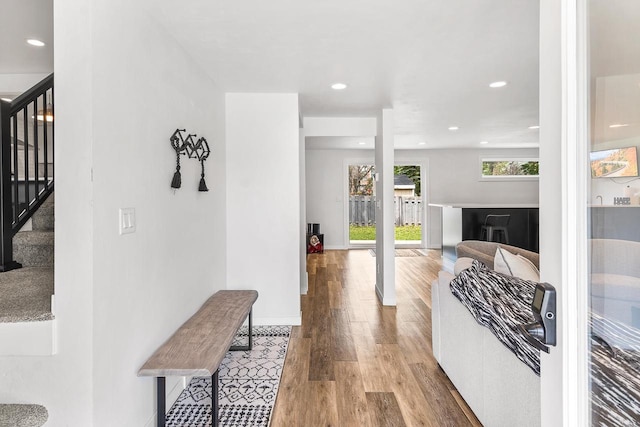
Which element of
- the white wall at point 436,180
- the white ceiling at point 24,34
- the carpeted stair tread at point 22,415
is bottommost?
the carpeted stair tread at point 22,415

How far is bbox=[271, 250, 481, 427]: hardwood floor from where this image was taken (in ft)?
6.75

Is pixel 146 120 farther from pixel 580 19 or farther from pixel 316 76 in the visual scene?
pixel 580 19

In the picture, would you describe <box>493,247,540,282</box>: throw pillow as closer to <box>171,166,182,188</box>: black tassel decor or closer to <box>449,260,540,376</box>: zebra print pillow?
<box>449,260,540,376</box>: zebra print pillow

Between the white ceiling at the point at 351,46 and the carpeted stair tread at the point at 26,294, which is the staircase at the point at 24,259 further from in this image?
the white ceiling at the point at 351,46

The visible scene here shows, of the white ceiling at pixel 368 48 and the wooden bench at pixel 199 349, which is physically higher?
the white ceiling at pixel 368 48

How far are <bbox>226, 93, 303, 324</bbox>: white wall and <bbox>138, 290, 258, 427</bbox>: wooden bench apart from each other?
83 centimetres

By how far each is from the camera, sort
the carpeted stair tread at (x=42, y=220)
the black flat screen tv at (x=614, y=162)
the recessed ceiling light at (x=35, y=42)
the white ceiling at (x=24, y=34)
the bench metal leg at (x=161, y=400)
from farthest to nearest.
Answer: the recessed ceiling light at (x=35, y=42) < the carpeted stair tread at (x=42, y=220) < the white ceiling at (x=24, y=34) < the bench metal leg at (x=161, y=400) < the black flat screen tv at (x=614, y=162)

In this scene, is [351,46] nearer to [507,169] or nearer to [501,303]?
[501,303]

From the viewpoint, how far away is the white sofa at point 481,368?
1.49 meters

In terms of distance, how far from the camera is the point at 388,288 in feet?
13.6

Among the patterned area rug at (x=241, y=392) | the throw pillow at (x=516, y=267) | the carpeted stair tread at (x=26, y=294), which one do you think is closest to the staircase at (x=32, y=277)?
the carpeted stair tread at (x=26, y=294)

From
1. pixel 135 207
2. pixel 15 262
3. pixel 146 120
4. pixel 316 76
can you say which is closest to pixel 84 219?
pixel 135 207

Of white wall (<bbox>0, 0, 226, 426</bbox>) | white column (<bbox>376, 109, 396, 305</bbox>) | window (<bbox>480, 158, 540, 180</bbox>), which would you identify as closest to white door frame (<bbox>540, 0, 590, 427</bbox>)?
white wall (<bbox>0, 0, 226, 426</bbox>)

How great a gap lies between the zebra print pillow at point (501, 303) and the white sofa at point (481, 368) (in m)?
0.07
